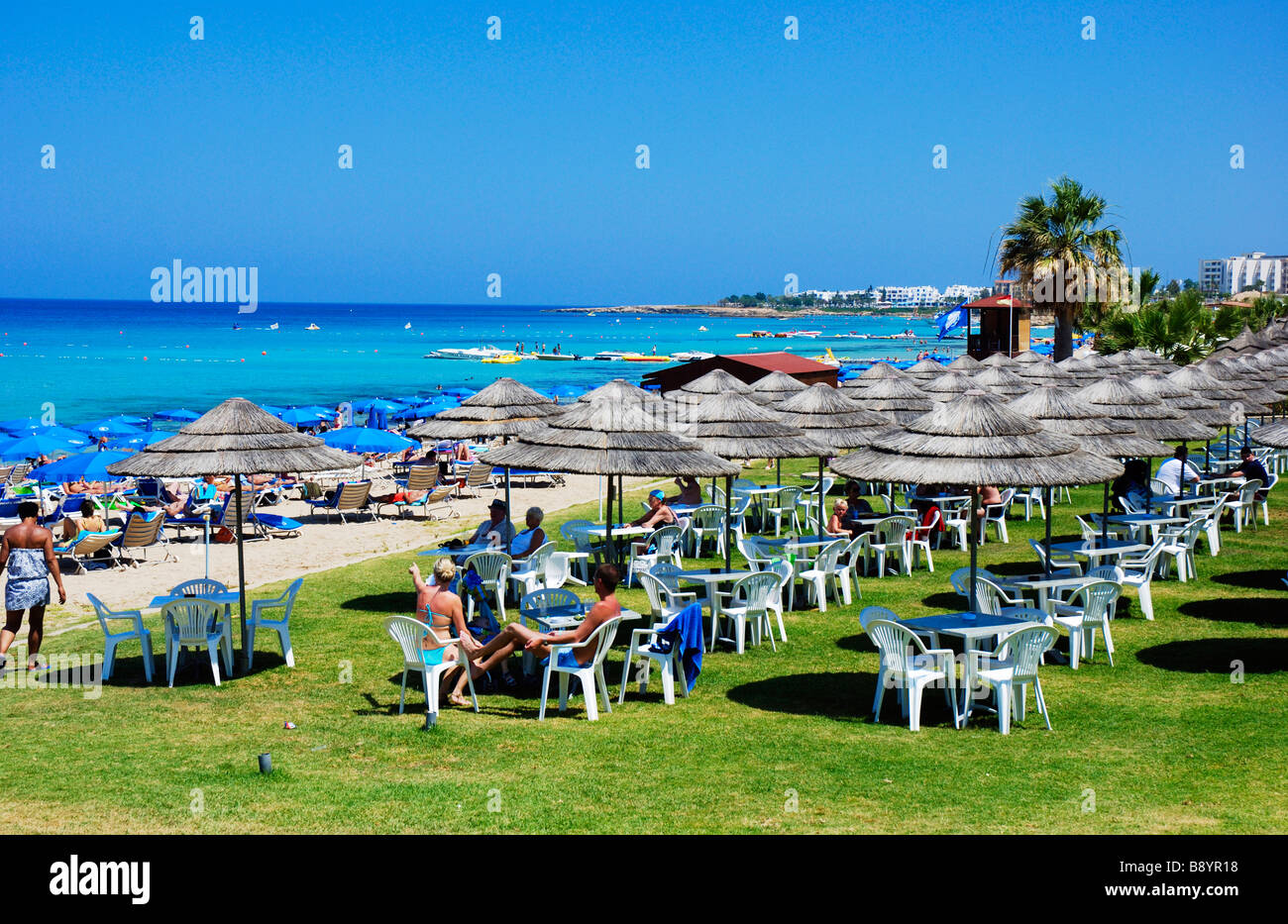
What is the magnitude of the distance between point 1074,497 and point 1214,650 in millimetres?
10308

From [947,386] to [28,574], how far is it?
15280mm

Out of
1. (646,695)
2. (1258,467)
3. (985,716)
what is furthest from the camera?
(1258,467)

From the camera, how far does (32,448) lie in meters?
21.7

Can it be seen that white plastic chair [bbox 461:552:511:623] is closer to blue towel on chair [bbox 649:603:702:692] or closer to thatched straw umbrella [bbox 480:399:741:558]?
thatched straw umbrella [bbox 480:399:741:558]

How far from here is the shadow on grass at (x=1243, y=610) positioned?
1072 centimetres

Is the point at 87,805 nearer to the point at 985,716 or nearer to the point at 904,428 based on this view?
the point at 985,716

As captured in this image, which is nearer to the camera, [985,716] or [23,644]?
[985,716]

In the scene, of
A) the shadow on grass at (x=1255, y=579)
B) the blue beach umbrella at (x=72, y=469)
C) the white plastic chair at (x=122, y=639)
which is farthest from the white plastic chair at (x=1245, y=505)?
the blue beach umbrella at (x=72, y=469)

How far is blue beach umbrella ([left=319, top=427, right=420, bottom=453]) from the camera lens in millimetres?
24031

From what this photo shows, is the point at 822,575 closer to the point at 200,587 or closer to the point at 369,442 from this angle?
the point at 200,587

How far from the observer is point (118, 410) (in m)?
56.4

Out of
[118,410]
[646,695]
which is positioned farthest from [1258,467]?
[118,410]

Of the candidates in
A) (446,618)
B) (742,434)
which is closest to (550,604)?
(446,618)

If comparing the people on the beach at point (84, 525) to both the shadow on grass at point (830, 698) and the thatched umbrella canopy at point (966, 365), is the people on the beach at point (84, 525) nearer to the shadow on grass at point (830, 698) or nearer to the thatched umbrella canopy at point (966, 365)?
the shadow on grass at point (830, 698)
